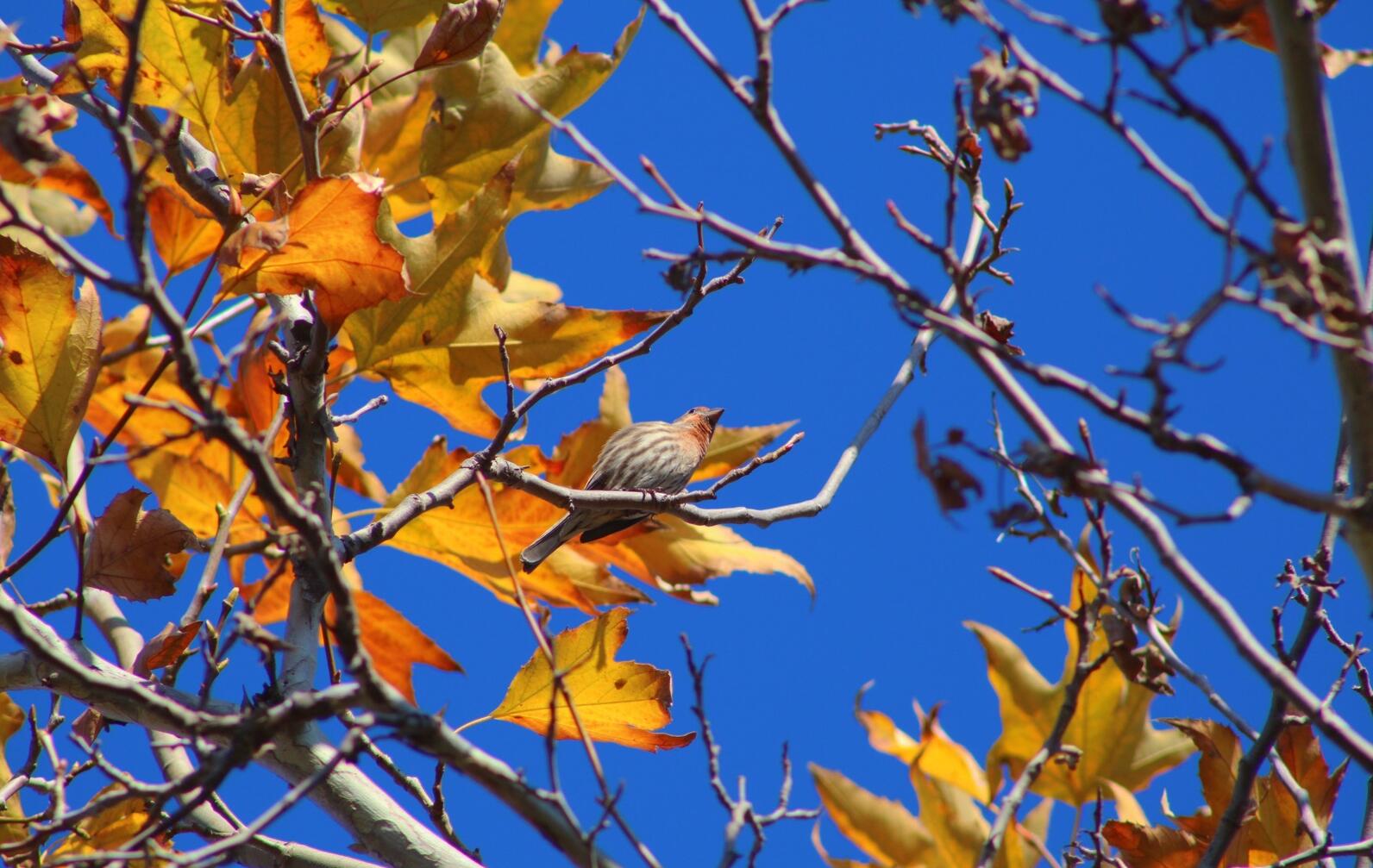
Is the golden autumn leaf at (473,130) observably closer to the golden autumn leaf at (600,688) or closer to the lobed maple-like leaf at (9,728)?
the golden autumn leaf at (600,688)

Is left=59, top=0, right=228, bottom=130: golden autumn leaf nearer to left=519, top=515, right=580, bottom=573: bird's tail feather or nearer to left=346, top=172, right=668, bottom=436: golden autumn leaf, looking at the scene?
left=346, top=172, right=668, bottom=436: golden autumn leaf

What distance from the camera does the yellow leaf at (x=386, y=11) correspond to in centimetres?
350

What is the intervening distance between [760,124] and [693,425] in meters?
5.46

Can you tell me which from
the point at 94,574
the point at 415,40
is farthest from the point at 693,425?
the point at 94,574

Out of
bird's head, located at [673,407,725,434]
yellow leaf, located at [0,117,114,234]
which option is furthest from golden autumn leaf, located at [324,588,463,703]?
bird's head, located at [673,407,725,434]

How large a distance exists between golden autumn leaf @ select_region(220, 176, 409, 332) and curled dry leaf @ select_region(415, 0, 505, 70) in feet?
1.42

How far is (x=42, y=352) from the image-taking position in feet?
9.16

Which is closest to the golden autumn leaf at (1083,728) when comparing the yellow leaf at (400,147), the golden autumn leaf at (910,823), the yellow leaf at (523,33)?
the golden autumn leaf at (910,823)

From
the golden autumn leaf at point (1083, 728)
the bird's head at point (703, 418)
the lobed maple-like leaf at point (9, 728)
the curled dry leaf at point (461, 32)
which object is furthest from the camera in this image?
the bird's head at point (703, 418)

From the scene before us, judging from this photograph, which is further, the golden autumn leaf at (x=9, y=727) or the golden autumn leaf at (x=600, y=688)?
the golden autumn leaf at (x=9, y=727)

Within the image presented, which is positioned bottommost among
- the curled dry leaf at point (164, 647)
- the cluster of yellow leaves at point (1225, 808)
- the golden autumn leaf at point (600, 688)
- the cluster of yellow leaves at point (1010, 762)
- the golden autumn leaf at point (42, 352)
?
the cluster of yellow leaves at point (1225, 808)

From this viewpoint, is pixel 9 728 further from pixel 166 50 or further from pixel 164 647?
pixel 166 50

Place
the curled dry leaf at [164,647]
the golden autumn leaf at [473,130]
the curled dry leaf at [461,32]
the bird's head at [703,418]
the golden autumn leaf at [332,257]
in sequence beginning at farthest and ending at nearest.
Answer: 1. the bird's head at [703,418]
2. the golden autumn leaf at [473,130]
3. the curled dry leaf at [461,32]
4. the curled dry leaf at [164,647]
5. the golden autumn leaf at [332,257]

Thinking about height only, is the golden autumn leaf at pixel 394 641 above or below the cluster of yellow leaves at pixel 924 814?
above
